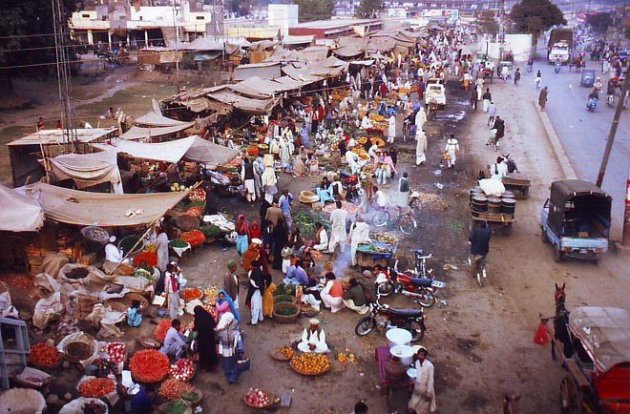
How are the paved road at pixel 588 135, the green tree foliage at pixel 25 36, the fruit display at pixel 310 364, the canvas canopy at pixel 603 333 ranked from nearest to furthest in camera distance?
the canvas canopy at pixel 603 333 < the fruit display at pixel 310 364 < the paved road at pixel 588 135 < the green tree foliage at pixel 25 36

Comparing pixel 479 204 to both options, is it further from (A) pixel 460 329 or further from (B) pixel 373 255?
(A) pixel 460 329

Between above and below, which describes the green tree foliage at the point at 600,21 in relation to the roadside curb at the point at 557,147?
above

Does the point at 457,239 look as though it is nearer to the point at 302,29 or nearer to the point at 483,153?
the point at 483,153

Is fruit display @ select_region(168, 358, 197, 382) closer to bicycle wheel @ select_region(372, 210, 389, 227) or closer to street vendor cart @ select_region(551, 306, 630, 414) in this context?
street vendor cart @ select_region(551, 306, 630, 414)

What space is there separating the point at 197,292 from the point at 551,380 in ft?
21.8

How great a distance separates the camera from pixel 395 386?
26.6ft

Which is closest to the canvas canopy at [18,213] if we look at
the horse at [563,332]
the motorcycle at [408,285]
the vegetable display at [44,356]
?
the vegetable display at [44,356]

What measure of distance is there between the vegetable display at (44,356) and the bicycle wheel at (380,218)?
882 centimetres

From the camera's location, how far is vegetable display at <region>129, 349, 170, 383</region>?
8293mm

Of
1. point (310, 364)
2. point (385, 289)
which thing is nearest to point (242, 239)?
point (385, 289)

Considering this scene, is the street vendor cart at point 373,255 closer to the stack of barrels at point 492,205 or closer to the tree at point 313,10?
the stack of barrels at point 492,205

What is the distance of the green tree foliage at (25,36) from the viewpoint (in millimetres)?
26047

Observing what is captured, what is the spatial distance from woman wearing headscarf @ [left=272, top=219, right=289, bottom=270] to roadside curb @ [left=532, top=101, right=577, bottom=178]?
12200 millimetres

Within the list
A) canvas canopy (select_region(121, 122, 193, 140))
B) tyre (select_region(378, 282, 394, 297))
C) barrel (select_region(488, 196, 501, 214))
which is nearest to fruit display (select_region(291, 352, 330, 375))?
tyre (select_region(378, 282, 394, 297))
